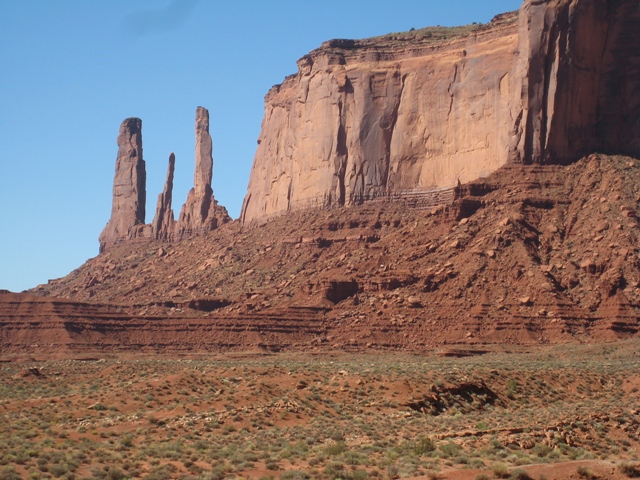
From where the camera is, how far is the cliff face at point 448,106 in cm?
8869

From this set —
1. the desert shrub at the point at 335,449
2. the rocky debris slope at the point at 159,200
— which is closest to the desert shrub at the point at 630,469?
the desert shrub at the point at 335,449

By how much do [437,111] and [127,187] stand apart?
48.6 meters

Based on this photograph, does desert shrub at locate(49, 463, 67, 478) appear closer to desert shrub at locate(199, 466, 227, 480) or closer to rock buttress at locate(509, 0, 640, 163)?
desert shrub at locate(199, 466, 227, 480)

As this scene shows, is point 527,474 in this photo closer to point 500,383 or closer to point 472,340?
point 500,383

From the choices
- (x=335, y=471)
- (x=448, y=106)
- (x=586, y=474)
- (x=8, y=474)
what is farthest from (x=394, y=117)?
(x=8, y=474)

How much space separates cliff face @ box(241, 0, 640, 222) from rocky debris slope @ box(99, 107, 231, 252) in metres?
4.27

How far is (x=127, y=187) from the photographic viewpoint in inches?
5472

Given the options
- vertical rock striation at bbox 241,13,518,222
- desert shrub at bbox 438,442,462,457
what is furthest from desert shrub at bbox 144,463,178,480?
vertical rock striation at bbox 241,13,518,222

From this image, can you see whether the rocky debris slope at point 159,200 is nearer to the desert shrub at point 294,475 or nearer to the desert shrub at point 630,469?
the desert shrub at point 294,475

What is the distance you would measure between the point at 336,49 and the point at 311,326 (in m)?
34.2

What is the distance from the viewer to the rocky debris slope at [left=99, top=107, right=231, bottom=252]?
122250mm

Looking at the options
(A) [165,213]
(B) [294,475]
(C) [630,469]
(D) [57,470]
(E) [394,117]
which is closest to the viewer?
(C) [630,469]

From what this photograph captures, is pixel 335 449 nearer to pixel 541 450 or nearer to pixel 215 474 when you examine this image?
pixel 215 474

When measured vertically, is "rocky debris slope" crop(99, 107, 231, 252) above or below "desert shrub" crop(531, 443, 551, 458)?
above
